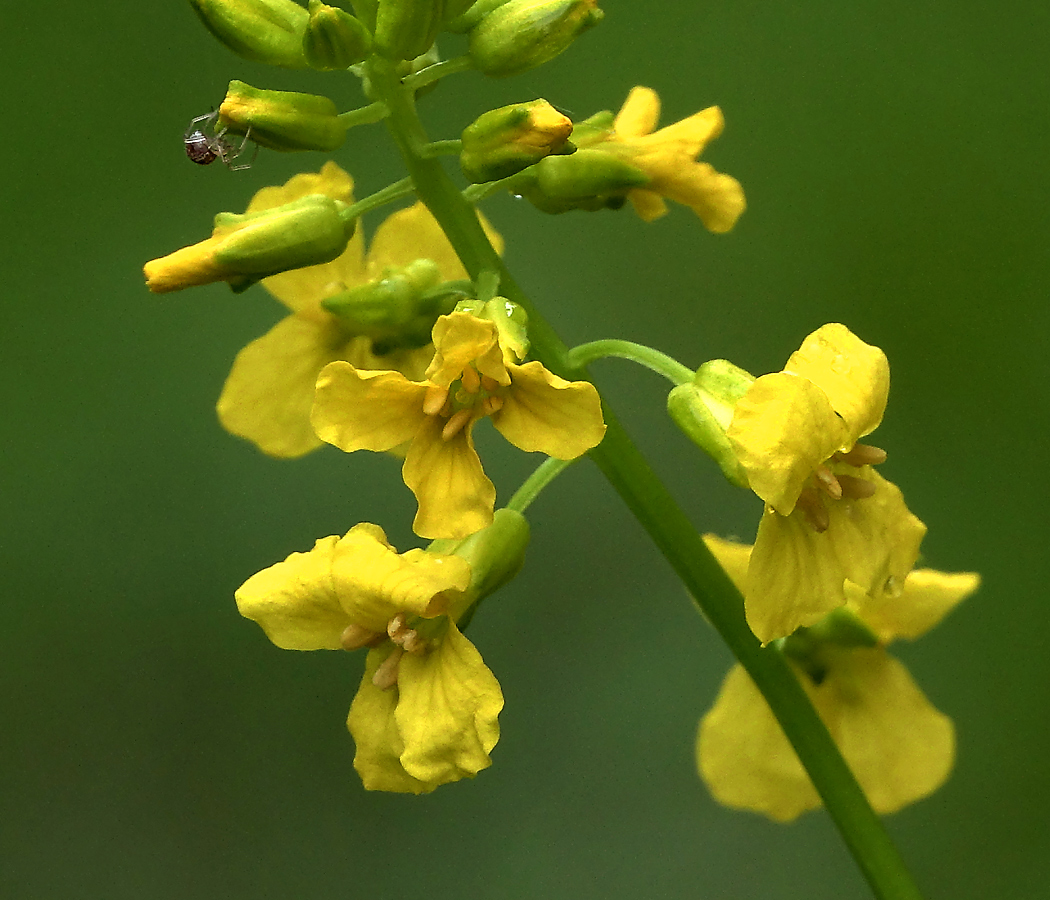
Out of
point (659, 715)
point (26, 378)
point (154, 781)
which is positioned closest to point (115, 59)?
point (26, 378)

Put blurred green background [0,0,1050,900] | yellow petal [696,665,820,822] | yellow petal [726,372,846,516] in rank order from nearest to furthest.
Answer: yellow petal [726,372,846,516] → yellow petal [696,665,820,822] → blurred green background [0,0,1050,900]

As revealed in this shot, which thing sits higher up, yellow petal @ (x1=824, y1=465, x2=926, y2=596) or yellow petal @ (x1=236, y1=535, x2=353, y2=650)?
yellow petal @ (x1=236, y1=535, x2=353, y2=650)

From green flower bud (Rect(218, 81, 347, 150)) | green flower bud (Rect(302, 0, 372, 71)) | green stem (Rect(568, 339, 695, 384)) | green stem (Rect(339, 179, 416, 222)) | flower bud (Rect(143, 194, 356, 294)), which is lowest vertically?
green stem (Rect(568, 339, 695, 384))

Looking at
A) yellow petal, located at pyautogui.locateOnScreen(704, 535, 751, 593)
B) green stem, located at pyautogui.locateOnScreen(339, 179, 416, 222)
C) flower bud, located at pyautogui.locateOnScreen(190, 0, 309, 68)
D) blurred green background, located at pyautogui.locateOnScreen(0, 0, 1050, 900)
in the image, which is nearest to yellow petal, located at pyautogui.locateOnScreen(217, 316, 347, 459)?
green stem, located at pyautogui.locateOnScreen(339, 179, 416, 222)

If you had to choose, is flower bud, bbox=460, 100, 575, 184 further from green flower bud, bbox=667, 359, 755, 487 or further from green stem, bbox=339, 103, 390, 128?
green flower bud, bbox=667, 359, 755, 487

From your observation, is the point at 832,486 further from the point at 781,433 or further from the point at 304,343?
the point at 304,343

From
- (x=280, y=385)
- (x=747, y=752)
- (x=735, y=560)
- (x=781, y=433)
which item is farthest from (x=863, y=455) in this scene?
(x=280, y=385)
